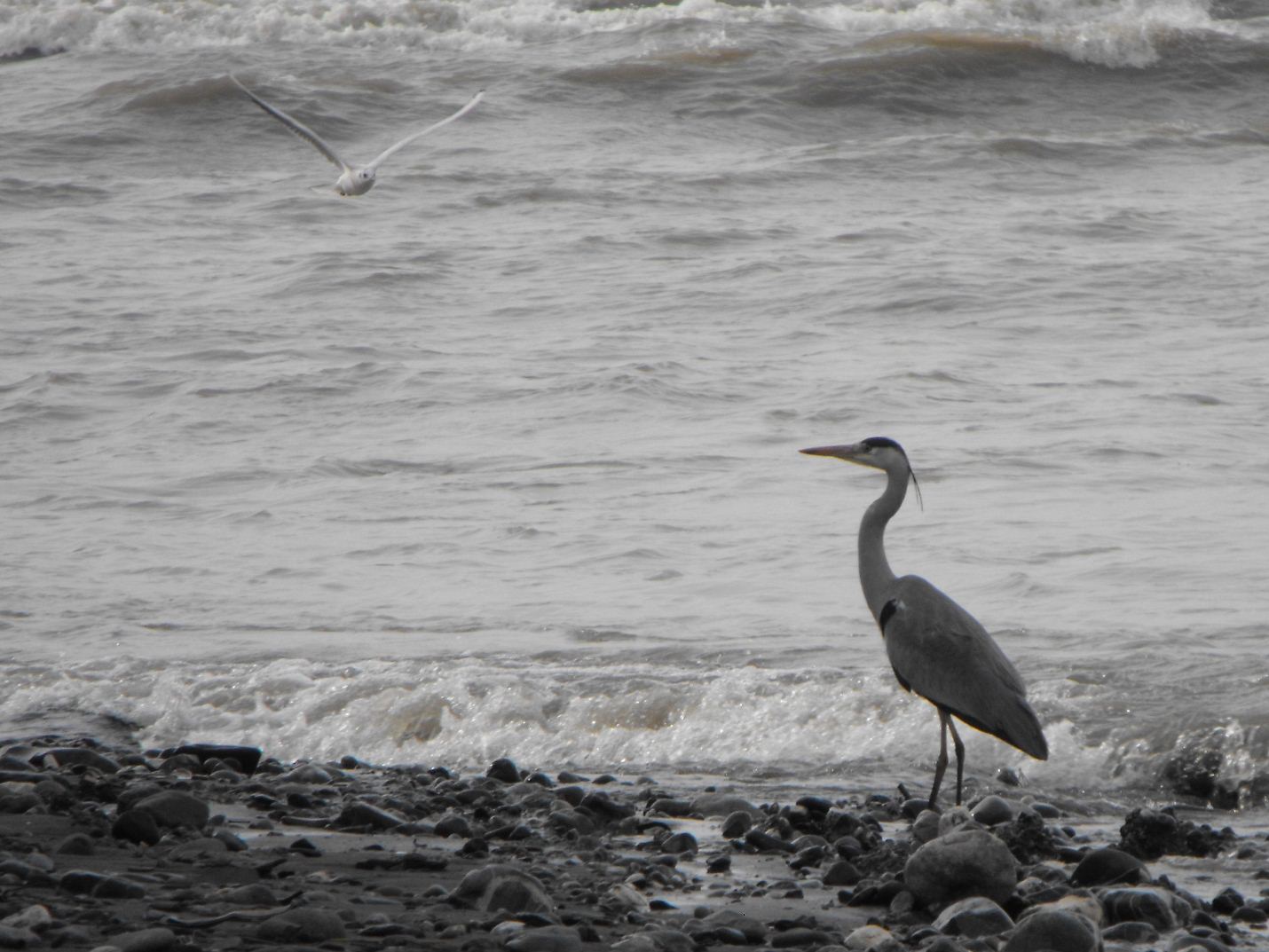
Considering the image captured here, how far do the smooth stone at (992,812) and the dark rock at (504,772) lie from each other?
160 centimetres

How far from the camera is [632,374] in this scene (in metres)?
12.8

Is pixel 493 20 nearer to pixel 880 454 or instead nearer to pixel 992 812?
pixel 880 454

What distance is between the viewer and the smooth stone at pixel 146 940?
3506mm

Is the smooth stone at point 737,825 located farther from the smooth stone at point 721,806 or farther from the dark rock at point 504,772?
the dark rock at point 504,772

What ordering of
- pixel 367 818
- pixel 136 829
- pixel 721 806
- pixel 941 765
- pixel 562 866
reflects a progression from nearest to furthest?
pixel 136 829
pixel 562 866
pixel 367 818
pixel 721 806
pixel 941 765

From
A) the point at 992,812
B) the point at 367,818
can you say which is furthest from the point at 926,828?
the point at 367,818

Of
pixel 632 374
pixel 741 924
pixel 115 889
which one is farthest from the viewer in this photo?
pixel 632 374

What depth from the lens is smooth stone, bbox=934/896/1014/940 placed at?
4.29m

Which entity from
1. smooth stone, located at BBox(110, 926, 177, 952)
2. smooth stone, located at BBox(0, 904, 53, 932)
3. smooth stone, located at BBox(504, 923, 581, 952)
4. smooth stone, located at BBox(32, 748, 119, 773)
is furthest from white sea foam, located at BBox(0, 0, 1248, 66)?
smooth stone, located at BBox(110, 926, 177, 952)

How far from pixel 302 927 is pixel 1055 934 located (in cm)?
171

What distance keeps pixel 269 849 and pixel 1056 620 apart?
14.2ft

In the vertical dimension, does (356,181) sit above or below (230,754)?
above

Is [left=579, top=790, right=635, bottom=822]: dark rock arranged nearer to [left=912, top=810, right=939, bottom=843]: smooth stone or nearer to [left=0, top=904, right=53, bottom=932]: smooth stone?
[left=912, top=810, right=939, bottom=843]: smooth stone

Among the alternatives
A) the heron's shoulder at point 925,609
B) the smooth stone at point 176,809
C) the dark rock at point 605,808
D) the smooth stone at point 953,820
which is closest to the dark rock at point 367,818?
the smooth stone at point 176,809
